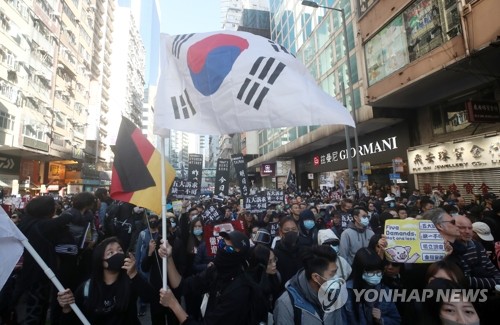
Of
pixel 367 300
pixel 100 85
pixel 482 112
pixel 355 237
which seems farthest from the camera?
pixel 100 85

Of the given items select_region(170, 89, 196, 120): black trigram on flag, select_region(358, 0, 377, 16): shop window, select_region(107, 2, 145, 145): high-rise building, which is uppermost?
select_region(107, 2, 145, 145): high-rise building

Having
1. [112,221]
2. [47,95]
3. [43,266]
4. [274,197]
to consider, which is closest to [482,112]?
[274,197]

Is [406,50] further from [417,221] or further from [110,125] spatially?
[110,125]

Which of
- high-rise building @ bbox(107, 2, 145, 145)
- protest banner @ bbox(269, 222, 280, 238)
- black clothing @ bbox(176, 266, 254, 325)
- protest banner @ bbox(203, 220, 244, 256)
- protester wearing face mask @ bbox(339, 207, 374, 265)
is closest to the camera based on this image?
black clothing @ bbox(176, 266, 254, 325)

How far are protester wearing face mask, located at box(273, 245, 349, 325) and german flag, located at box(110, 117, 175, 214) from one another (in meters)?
1.51

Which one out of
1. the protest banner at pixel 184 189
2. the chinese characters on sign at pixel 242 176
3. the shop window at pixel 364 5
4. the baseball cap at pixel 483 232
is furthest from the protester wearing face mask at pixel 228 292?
the shop window at pixel 364 5

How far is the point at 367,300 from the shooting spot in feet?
9.45

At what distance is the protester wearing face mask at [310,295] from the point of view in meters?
2.38

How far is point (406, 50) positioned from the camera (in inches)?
500

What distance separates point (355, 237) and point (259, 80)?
297 centimetres

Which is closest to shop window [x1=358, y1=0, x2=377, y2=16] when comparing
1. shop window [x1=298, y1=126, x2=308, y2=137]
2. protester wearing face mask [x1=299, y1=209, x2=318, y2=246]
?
shop window [x1=298, y1=126, x2=308, y2=137]

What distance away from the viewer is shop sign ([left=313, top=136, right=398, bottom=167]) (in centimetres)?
1825
